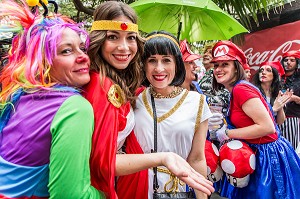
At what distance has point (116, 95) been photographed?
175 centimetres

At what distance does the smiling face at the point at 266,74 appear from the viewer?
4828 mm

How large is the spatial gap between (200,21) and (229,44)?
1279 mm

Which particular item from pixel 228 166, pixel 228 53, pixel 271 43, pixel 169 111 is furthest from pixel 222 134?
pixel 271 43

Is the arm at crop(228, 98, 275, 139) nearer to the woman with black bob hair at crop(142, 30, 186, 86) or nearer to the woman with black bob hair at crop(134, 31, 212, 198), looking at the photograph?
the woman with black bob hair at crop(134, 31, 212, 198)

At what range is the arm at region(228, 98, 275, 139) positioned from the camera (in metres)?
2.85

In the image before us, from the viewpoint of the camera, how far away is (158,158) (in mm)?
1579

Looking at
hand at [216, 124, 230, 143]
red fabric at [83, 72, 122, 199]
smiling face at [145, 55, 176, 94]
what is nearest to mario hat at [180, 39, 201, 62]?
hand at [216, 124, 230, 143]

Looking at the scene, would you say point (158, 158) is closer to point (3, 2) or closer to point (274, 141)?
point (3, 2)

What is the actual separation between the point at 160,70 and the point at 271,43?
17.0ft

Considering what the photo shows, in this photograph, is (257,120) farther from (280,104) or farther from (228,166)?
(280,104)

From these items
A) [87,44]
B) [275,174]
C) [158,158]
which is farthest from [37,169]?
[275,174]

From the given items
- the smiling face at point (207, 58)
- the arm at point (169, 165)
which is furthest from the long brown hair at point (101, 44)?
the smiling face at point (207, 58)

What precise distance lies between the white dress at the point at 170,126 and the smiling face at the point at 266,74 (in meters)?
3.01

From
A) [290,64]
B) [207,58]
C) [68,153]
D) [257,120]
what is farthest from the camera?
[290,64]
